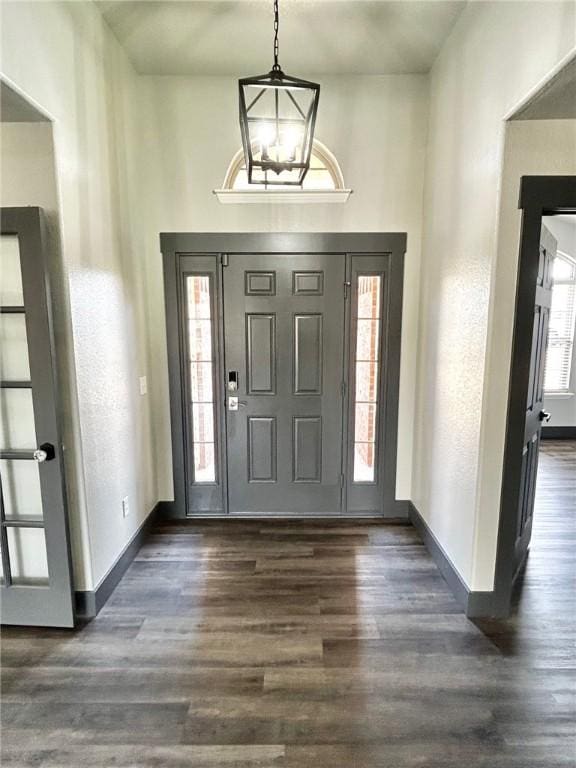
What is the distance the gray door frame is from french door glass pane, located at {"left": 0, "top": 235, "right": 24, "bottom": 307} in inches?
49.2

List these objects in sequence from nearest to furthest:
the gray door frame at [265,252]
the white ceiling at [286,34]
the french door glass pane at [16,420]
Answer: the french door glass pane at [16,420], the white ceiling at [286,34], the gray door frame at [265,252]

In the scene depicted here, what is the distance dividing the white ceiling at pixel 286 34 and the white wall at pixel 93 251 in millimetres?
238

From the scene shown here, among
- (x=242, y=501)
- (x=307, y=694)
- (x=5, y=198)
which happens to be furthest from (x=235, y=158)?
(x=307, y=694)

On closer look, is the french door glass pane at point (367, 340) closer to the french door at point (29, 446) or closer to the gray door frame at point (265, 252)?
the gray door frame at point (265, 252)

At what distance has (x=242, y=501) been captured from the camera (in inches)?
135

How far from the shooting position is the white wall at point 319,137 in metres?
2.97

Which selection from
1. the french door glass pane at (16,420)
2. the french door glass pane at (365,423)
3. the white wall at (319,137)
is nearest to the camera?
the french door glass pane at (16,420)

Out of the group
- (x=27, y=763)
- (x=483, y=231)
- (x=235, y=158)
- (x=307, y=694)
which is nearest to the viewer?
(x=27, y=763)

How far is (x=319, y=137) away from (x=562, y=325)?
4.84 metres

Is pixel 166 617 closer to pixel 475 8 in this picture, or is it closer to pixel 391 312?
pixel 391 312

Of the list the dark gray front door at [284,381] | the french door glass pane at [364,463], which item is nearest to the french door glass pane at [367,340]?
the dark gray front door at [284,381]

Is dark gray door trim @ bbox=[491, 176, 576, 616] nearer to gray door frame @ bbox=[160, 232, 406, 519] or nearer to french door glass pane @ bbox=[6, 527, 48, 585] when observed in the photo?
gray door frame @ bbox=[160, 232, 406, 519]

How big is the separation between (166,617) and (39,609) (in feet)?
2.22

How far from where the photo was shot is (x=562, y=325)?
5895 mm
